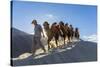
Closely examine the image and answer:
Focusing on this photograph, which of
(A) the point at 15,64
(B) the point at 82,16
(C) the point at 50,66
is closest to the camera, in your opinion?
(A) the point at 15,64

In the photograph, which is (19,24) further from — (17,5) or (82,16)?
(82,16)

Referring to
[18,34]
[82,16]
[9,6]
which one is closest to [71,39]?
[82,16]

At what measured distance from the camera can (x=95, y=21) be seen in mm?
2607

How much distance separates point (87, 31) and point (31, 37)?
731mm

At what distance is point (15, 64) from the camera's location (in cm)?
225

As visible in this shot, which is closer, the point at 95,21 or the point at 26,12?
the point at 26,12

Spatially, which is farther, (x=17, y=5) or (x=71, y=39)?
(x=71, y=39)

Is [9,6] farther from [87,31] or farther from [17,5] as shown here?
[87,31]

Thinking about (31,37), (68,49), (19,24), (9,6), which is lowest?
(68,49)

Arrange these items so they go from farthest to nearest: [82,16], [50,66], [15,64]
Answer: [82,16] < [50,66] < [15,64]

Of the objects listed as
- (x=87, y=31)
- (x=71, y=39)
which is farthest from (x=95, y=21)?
(x=71, y=39)

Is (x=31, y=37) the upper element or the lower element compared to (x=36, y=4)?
lower

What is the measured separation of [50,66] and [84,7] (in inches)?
33.6

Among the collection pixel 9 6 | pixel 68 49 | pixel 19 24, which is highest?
pixel 9 6
